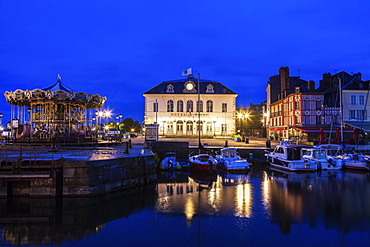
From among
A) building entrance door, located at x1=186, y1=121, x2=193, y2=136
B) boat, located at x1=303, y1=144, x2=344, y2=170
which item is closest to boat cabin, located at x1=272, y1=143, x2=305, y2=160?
boat, located at x1=303, y1=144, x2=344, y2=170

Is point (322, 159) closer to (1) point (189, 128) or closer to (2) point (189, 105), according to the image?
(1) point (189, 128)

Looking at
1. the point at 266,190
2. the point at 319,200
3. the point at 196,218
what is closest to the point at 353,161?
the point at 266,190

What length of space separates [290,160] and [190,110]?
87.3 feet

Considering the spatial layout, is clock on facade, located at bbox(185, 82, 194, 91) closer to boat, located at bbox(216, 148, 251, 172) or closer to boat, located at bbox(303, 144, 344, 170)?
boat, located at bbox(216, 148, 251, 172)

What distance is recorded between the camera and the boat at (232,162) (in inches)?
915

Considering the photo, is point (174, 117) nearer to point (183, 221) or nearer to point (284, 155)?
point (284, 155)

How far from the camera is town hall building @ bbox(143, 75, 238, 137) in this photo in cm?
4897

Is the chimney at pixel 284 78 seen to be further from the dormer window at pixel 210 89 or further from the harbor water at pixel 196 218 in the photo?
the harbor water at pixel 196 218

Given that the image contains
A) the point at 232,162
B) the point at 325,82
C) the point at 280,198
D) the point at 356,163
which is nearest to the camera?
the point at 280,198

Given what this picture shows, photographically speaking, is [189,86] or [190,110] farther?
[190,110]

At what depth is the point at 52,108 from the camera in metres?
27.0

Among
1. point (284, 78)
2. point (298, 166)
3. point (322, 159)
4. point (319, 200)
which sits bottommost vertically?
point (319, 200)

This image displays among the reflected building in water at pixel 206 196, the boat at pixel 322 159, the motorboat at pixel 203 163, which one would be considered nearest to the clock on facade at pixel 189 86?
the boat at pixel 322 159

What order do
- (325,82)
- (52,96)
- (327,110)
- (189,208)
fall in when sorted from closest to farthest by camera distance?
1. (189,208)
2. (52,96)
3. (327,110)
4. (325,82)
